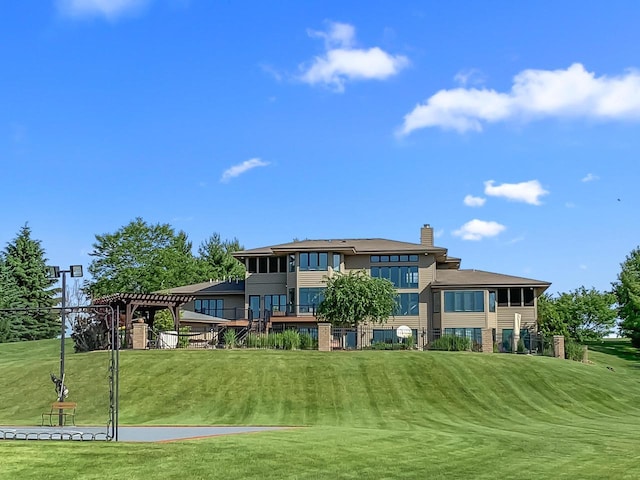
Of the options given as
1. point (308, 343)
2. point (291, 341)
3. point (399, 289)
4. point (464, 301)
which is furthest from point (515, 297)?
point (291, 341)

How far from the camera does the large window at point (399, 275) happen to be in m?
57.6

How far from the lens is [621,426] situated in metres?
27.3

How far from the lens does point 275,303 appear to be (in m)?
58.5

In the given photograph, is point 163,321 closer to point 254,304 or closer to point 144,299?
Answer: point 144,299

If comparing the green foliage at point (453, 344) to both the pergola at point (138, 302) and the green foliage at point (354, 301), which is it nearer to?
the green foliage at point (354, 301)

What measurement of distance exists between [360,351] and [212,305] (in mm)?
23378

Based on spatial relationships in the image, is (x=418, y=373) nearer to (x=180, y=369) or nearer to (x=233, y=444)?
(x=180, y=369)

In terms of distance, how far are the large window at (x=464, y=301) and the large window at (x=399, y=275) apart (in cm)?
291

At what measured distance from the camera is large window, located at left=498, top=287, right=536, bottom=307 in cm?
5688

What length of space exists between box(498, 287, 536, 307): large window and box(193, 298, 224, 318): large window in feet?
71.5

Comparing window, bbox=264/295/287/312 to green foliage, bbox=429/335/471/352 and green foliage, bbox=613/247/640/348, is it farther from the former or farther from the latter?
green foliage, bbox=613/247/640/348

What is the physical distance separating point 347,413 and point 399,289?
2735cm

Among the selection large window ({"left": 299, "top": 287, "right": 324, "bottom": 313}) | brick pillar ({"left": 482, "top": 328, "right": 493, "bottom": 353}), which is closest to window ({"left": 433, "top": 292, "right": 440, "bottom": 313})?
large window ({"left": 299, "top": 287, "right": 324, "bottom": 313})

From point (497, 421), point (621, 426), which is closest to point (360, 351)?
point (497, 421)
